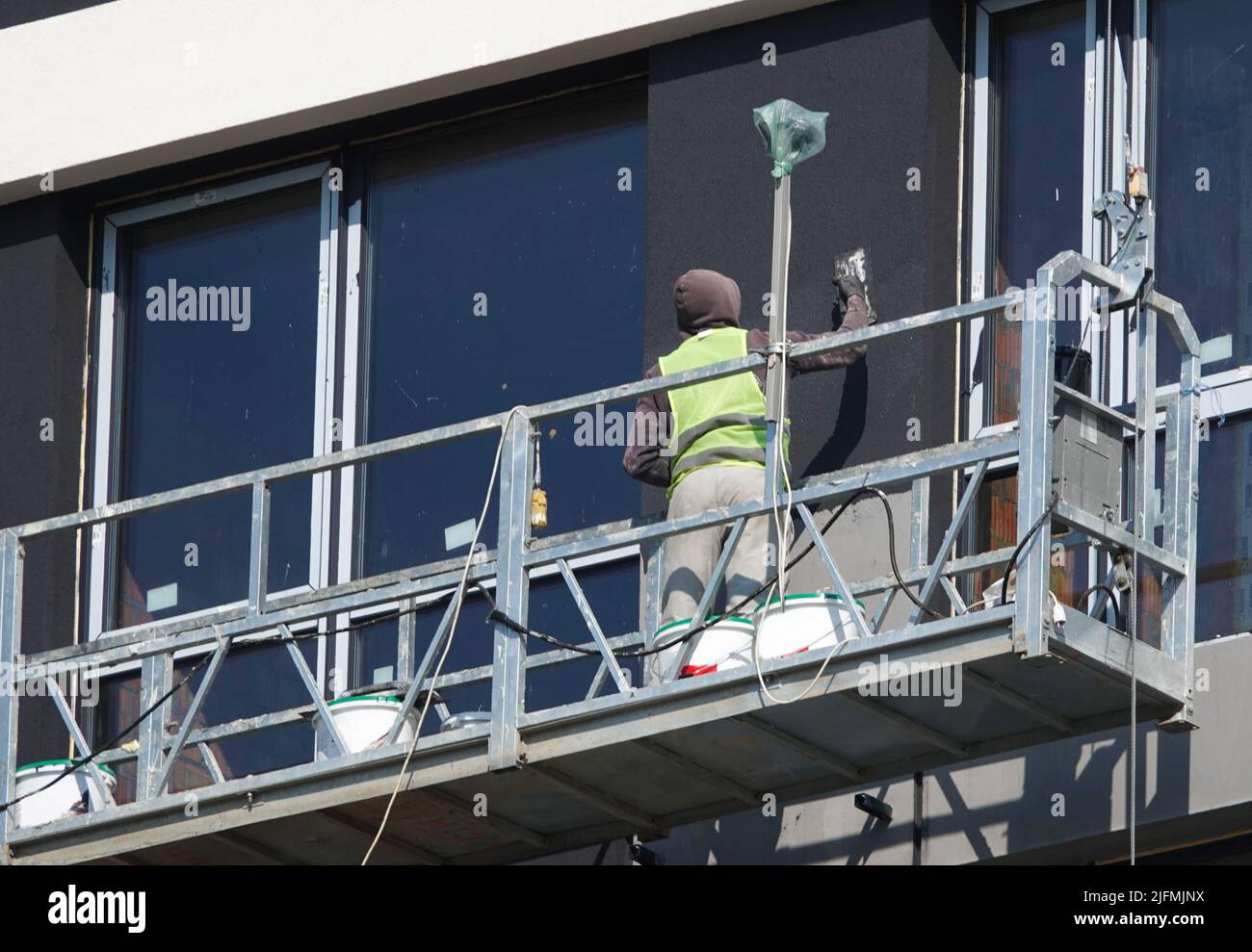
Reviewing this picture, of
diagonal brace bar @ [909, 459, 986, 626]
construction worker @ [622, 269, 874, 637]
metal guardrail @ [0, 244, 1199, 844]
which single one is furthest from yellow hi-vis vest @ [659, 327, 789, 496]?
diagonal brace bar @ [909, 459, 986, 626]

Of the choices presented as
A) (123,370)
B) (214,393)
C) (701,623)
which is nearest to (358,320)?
(214,393)

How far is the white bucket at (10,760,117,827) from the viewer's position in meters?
13.4

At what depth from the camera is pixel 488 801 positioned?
12562 mm

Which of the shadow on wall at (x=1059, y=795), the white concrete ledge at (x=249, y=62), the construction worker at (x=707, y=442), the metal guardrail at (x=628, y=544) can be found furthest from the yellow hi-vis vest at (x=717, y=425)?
the white concrete ledge at (x=249, y=62)

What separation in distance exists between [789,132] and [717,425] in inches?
47.6

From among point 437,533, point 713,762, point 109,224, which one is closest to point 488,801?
point 713,762

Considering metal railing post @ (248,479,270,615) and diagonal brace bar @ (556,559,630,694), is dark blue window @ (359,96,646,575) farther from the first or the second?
diagonal brace bar @ (556,559,630,694)

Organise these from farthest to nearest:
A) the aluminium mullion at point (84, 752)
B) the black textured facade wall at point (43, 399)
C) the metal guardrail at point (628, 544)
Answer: the black textured facade wall at point (43, 399) < the aluminium mullion at point (84, 752) < the metal guardrail at point (628, 544)

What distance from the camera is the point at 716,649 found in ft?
38.9

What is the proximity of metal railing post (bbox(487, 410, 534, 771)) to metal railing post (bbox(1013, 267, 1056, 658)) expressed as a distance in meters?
2.06

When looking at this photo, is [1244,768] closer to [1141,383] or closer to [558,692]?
[1141,383]

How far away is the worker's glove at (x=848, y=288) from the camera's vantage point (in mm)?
13852

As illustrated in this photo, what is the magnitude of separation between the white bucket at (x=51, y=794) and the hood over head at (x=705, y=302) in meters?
3.21

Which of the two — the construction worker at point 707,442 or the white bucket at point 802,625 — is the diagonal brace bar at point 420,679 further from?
the white bucket at point 802,625
